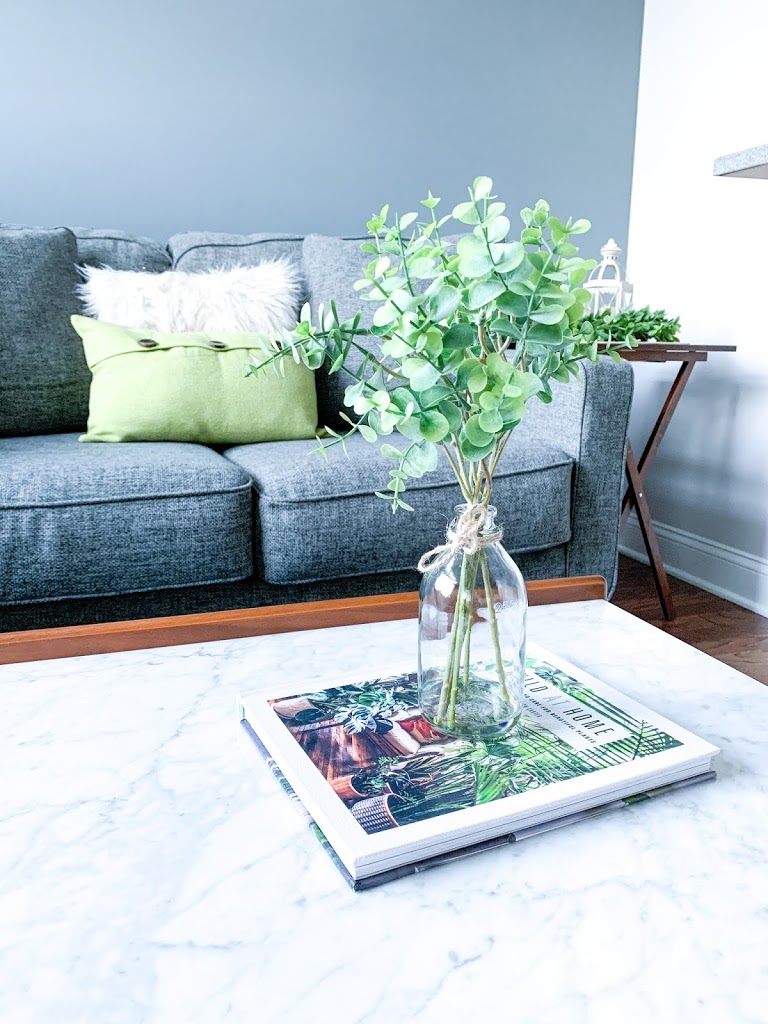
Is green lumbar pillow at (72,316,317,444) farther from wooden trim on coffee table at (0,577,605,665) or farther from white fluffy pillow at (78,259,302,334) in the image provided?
wooden trim on coffee table at (0,577,605,665)

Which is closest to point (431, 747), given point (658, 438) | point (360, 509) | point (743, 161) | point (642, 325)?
point (360, 509)

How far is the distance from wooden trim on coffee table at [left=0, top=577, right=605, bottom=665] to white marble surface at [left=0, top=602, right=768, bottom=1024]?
135mm

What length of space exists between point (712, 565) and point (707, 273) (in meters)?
0.81

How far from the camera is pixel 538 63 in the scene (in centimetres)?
260

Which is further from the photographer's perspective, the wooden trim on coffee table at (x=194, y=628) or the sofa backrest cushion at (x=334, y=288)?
the sofa backrest cushion at (x=334, y=288)

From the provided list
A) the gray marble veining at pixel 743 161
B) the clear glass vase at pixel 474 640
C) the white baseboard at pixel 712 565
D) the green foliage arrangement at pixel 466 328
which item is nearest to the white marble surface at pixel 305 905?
the clear glass vase at pixel 474 640

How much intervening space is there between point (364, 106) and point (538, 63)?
0.58 meters

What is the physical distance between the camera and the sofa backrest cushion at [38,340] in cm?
179

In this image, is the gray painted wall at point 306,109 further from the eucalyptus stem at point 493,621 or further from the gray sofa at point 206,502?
the eucalyptus stem at point 493,621

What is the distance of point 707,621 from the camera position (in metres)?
2.17

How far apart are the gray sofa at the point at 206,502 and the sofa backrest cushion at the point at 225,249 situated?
0.75 feet

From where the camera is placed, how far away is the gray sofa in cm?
137

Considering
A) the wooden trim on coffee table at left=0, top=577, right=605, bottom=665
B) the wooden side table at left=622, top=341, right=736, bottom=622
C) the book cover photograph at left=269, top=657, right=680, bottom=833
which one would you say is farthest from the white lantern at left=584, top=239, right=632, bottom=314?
the book cover photograph at left=269, top=657, right=680, bottom=833

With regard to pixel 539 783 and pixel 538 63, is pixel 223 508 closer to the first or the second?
pixel 539 783
